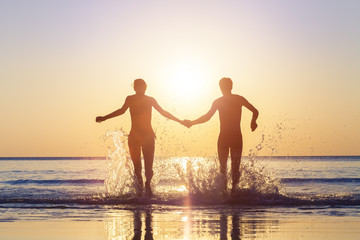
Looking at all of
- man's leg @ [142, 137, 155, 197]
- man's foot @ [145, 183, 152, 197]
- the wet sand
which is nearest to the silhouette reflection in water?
the wet sand

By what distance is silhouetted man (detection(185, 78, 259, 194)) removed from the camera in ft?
33.4

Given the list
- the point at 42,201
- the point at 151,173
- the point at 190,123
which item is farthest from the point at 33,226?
Answer: the point at 190,123

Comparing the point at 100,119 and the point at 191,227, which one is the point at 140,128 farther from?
the point at 191,227

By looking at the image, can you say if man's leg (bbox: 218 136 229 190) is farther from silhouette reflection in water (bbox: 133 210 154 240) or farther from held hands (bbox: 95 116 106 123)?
silhouette reflection in water (bbox: 133 210 154 240)

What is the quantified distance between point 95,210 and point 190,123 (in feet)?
10.8

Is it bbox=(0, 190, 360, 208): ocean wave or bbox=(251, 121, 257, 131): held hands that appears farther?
bbox=(251, 121, 257, 131): held hands

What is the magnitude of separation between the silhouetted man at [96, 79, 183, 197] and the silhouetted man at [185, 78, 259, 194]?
4.16ft

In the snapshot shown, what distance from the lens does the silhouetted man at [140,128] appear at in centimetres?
1048

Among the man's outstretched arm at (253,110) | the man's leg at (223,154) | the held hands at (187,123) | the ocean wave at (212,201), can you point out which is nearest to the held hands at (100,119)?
the ocean wave at (212,201)

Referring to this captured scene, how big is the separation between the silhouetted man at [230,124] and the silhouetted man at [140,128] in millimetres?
1268

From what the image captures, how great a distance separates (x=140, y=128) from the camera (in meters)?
10.5

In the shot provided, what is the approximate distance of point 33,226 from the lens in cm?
659

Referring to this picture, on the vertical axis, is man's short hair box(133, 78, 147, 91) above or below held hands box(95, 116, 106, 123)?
above

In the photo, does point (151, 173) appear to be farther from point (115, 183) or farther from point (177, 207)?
point (177, 207)
